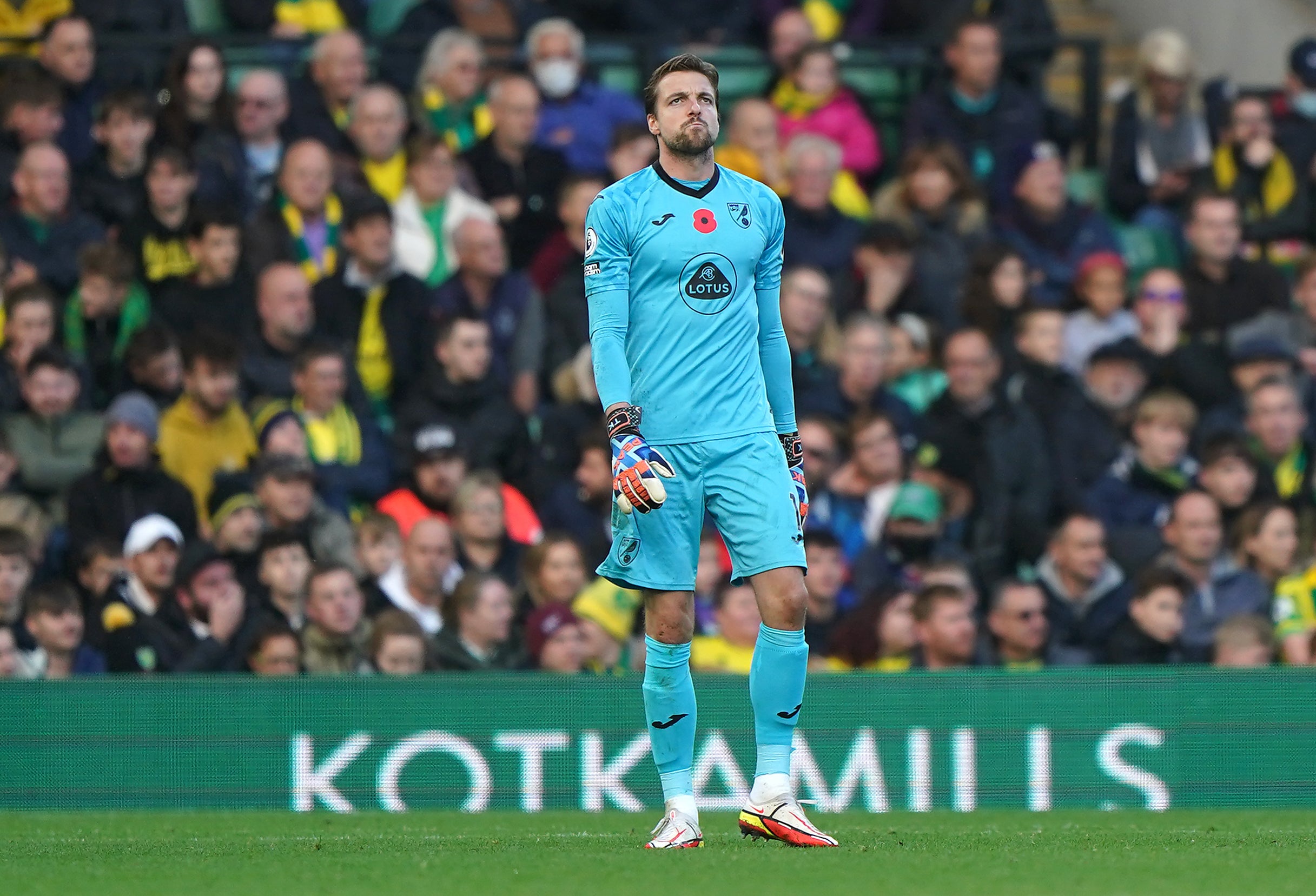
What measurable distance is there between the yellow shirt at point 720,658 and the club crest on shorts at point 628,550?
357 centimetres

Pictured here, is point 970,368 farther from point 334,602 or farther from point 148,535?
point 148,535

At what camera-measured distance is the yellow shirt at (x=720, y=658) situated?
10844mm

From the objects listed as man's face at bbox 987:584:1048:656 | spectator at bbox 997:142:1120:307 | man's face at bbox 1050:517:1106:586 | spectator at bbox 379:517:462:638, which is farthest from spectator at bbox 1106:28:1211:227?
spectator at bbox 379:517:462:638

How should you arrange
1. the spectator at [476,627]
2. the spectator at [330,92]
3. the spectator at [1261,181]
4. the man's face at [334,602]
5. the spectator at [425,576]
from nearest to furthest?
1. the man's face at [334,602]
2. the spectator at [476,627]
3. the spectator at [425,576]
4. the spectator at [330,92]
5. the spectator at [1261,181]

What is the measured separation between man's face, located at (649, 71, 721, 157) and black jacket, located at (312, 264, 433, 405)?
5047 millimetres

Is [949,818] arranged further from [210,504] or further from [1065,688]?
[210,504]

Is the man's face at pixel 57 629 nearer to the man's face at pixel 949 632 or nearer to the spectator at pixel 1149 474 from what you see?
the man's face at pixel 949 632

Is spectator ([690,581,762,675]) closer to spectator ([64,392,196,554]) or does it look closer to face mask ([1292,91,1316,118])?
spectator ([64,392,196,554])

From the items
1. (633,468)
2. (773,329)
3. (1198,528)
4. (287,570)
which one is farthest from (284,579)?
(1198,528)

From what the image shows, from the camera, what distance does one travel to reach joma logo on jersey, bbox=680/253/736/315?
286 inches

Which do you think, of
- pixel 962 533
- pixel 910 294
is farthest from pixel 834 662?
pixel 910 294

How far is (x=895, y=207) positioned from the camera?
13.2 metres

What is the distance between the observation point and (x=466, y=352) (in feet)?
38.8

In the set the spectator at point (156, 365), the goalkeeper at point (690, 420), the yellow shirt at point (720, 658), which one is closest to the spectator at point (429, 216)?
the spectator at point (156, 365)
